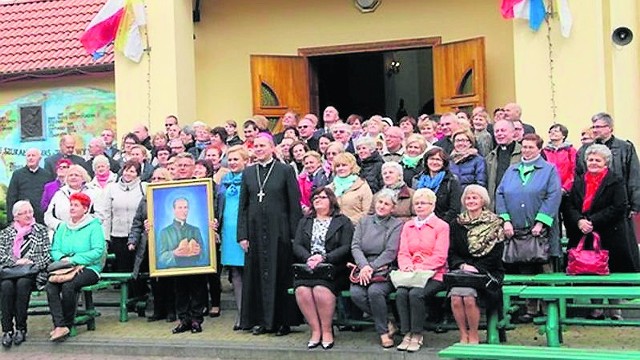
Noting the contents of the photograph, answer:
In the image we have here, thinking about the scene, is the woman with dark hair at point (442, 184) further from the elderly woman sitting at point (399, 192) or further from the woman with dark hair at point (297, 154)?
the woman with dark hair at point (297, 154)

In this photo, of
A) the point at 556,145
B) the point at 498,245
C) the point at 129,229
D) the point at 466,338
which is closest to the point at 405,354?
the point at 466,338

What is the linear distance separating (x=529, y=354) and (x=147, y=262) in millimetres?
4821

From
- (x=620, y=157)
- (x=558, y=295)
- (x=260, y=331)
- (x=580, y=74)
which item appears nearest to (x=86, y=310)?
(x=260, y=331)

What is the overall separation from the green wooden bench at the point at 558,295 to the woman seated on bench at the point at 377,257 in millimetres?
1158

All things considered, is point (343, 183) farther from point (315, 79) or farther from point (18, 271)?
point (315, 79)

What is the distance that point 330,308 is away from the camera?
778 centimetres

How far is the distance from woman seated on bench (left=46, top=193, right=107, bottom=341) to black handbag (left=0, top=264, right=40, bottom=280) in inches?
8.2

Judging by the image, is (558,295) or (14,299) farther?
(14,299)

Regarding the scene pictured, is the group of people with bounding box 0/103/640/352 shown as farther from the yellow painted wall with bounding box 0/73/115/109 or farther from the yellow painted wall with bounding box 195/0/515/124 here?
the yellow painted wall with bounding box 0/73/115/109

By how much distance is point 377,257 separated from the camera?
25.5 ft

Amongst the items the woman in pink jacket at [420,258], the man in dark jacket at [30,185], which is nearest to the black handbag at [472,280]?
the woman in pink jacket at [420,258]

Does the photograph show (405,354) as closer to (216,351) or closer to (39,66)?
(216,351)

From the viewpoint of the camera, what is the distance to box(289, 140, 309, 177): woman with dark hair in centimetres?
956

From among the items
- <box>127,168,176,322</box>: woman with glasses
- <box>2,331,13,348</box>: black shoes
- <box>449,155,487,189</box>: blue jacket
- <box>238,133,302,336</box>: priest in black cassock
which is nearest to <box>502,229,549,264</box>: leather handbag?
<box>449,155,487,189</box>: blue jacket
